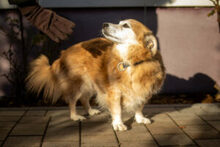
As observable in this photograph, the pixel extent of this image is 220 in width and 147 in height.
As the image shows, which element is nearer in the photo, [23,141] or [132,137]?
[23,141]

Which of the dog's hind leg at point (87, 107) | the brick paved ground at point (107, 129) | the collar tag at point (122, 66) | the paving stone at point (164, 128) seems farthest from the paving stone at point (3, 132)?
the paving stone at point (164, 128)

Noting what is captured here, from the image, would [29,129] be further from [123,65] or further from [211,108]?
[211,108]

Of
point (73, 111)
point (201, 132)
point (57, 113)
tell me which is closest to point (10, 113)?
point (57, 113)

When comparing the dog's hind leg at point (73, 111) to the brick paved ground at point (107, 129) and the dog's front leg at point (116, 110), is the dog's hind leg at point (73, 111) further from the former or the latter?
the dog's front leg at point (116, 110)

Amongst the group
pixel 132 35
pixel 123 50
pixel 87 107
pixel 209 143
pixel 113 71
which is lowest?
pixel 209 143

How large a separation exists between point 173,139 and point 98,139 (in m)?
0.80

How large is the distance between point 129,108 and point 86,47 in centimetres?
98

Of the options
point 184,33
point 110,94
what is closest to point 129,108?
point 110,94

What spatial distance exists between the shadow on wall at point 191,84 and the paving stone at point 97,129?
6.53 feet

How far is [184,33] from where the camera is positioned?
210 inches

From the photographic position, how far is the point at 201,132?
11.5ft

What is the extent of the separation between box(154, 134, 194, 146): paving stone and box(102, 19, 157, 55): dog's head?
93 centimetres

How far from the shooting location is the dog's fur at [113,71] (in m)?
3.47

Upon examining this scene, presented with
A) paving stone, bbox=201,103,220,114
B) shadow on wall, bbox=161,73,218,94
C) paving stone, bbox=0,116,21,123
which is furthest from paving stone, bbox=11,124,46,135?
shadow on wall, bbox=161,73,218,94
